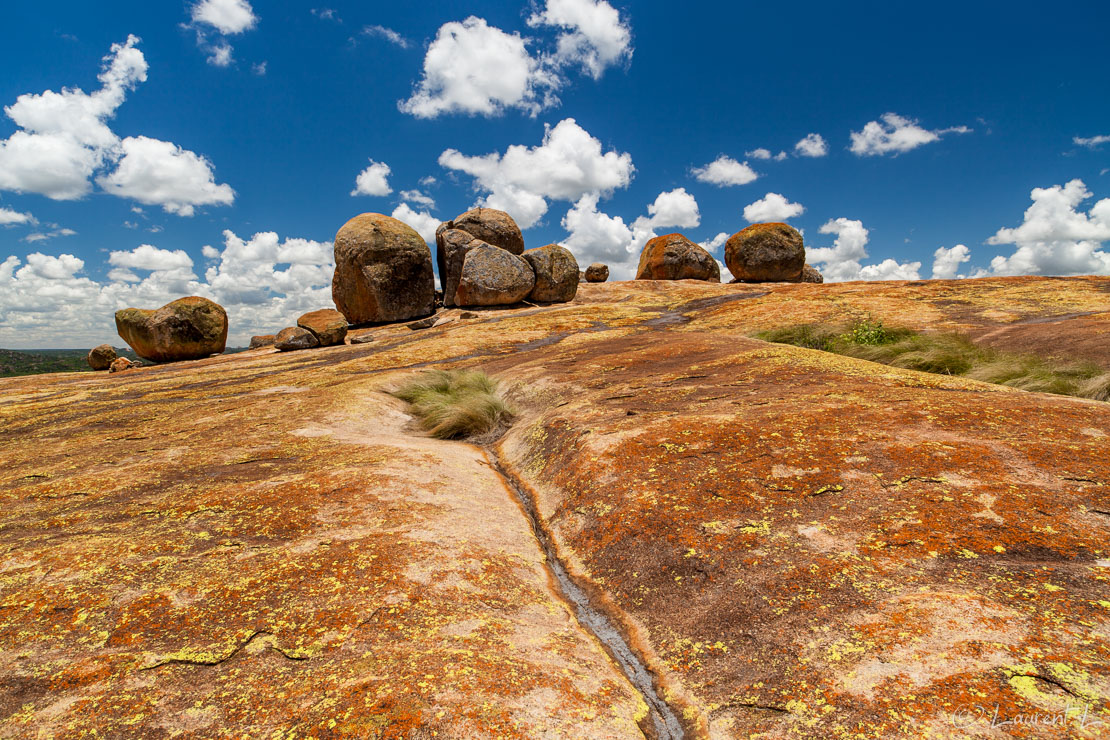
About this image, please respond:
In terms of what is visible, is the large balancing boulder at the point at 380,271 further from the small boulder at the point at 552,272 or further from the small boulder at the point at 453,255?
the small boulder at the point at 552,272

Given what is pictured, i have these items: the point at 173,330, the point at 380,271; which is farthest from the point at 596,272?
the point at 173,330

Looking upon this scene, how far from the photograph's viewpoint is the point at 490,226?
123ft

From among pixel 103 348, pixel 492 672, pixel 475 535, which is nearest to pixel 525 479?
pixel 475 535

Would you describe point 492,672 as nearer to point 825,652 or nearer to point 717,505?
point 825,652

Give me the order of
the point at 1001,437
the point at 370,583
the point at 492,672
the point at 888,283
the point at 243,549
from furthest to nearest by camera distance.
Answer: the point at 888,283 → the point at 1001,437 → the point at 243,549 → the point at 370,583 → the point at 492,672

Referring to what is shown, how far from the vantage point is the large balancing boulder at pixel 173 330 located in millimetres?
31188

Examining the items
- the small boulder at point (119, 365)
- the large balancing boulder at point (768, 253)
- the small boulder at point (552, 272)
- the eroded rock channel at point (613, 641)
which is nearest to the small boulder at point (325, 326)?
the small boulder at point (119, 365)

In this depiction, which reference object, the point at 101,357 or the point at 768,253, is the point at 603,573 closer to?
the point at 101,357

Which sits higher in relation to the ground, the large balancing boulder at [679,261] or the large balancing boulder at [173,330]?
the large balancing boulder at [679,261]

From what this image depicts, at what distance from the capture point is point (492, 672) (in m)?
2.62

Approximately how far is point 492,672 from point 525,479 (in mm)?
Answer: 3836

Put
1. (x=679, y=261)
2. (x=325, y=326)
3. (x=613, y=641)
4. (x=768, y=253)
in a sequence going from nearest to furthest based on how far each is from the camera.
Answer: (x=613, y=641)
(x=325, y=326)
(x=768, y=253)
(x=679, y=261)

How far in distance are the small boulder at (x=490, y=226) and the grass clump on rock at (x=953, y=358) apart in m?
25.3

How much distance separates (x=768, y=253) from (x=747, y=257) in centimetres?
166
